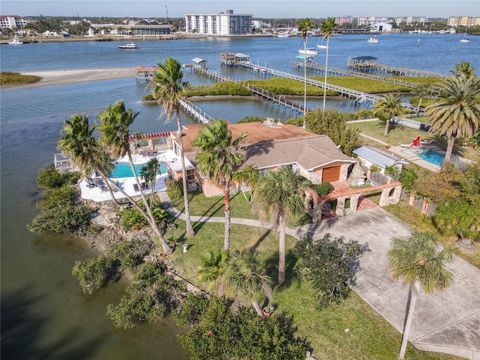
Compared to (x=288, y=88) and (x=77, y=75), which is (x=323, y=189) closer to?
(x=288, y=88)

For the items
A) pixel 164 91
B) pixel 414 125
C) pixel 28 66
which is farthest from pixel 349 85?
pixel 28 66

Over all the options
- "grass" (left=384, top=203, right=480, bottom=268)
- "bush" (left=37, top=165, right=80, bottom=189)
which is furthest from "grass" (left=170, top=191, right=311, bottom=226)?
"bush" (left=37, top=165, right=80, bottom=189)

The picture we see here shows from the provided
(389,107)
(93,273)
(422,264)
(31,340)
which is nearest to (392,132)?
(389,107)

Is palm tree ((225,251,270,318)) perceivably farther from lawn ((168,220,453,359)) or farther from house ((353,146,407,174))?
house ((353,146,407,174))

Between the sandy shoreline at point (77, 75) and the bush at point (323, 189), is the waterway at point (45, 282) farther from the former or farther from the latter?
the sandy shoreline at point (77, 75)

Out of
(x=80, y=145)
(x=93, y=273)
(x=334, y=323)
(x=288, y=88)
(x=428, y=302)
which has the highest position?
(x=80, y=145)

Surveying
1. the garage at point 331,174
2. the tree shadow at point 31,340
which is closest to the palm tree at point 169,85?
the tree shadow at point 31,340
